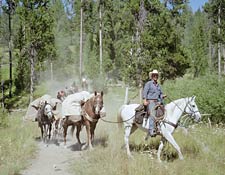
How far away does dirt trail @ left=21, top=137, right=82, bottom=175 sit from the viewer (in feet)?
33.6

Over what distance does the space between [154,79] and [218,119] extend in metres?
7.76

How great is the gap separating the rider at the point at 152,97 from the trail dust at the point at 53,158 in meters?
2.83

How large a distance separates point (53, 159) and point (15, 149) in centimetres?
135

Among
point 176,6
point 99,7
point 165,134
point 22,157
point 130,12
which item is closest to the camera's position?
point 165,134

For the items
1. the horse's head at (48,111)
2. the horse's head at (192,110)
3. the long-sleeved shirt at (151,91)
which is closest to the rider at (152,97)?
the long-sleeved shirt at (151,91)

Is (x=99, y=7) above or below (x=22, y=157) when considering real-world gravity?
above

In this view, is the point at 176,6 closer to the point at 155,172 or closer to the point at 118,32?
the point at 118,32

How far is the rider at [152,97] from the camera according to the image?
10748 millimetres

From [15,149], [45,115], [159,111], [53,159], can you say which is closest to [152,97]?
[159,111]

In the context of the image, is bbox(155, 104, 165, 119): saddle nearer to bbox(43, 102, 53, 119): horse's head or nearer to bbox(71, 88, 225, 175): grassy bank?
bbox(71, 88, 225, 175): grassy bank

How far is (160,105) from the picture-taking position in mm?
10797

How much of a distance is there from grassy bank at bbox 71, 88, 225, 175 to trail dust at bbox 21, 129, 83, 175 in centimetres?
44

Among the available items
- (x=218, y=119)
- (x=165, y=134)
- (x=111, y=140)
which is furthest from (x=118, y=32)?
(x=165, y=134)

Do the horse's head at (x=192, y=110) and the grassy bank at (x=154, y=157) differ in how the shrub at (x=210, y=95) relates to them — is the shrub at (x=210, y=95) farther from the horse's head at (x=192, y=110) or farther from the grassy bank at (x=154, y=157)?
the horse's head at (x=192, y=110)
